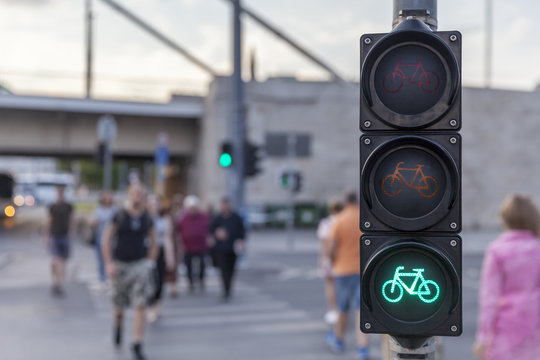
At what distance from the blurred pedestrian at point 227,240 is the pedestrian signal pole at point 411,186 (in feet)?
32.0

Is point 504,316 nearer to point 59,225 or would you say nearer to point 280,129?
point 59,225

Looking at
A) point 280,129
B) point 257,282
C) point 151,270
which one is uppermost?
point 280,129

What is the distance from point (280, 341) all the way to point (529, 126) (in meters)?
31.2

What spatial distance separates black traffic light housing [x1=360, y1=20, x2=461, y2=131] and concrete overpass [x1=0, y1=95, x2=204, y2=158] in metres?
29.3

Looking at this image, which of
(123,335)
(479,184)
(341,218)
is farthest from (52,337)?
(479,184)

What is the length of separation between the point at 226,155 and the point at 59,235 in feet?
16.5

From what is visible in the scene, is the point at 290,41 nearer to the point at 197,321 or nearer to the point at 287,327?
the point at 287,327

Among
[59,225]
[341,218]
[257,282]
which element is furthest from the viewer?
[257,282]

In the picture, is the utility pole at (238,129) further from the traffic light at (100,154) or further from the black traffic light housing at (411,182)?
the black traffic light housing at (411,182)

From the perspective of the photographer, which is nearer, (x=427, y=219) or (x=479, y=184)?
(x=427, y=219)

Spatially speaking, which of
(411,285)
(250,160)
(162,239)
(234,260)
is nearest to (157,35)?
(162,239)

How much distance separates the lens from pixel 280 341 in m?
8.23

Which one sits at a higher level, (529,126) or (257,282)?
(529,126)

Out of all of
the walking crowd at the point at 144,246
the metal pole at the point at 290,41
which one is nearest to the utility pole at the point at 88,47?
the walking crowd at the point at 144,246
